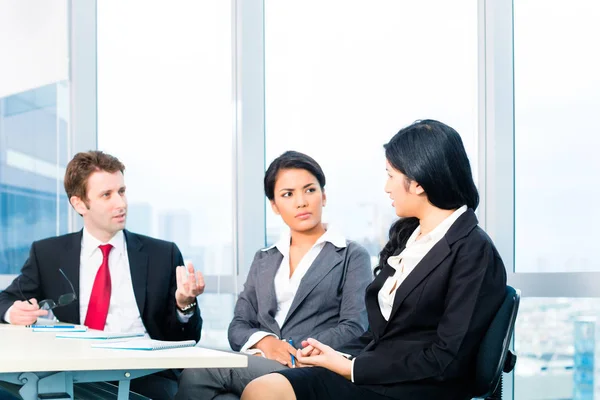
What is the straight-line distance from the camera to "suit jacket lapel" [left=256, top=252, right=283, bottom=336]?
9.75 feet

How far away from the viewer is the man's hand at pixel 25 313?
2973 millimetres

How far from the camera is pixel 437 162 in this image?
7.28 feet

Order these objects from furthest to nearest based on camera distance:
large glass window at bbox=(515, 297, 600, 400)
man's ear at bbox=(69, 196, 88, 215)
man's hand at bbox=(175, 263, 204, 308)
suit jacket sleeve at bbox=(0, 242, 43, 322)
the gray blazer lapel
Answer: large glass window at bbox=(515, 297, 600, 400), man's ear at bbox=(69, 196, 88, 215), suit jacket sleeve at bbox=(0, 242, 43, 322), the gray blazer lapel, man's hand at bbox=(175, 263, 204, 308)

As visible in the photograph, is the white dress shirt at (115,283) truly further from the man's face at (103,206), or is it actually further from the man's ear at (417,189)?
the man's ear at (417,189)

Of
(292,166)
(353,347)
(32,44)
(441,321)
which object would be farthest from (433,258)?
(32,44)

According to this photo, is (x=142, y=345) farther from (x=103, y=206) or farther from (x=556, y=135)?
(x=556, y=135)

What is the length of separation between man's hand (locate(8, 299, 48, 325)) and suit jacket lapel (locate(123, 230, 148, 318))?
42 cm

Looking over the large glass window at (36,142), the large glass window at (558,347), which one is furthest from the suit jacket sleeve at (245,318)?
the large glass window at (36,142)

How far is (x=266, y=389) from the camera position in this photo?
6.61 ft

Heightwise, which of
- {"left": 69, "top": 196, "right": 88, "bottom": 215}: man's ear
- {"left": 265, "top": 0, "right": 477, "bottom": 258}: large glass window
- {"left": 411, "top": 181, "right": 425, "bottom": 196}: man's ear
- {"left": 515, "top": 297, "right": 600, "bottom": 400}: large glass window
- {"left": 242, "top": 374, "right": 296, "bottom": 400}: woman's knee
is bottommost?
{"left": 515, "top": 297, "right": 600, "bottom": 400}: large glass window

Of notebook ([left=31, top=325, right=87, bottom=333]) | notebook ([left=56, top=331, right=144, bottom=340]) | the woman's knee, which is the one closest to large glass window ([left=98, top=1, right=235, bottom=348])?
notebook ([left=31, top=325, right=87, bottom=333])

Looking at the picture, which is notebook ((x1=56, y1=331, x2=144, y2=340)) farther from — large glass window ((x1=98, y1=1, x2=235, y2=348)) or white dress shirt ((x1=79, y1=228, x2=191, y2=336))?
large glass window ((x1=98, y1=1, x2=235, y2=348))

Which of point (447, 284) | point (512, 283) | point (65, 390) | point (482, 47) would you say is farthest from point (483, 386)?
point (482, 47)

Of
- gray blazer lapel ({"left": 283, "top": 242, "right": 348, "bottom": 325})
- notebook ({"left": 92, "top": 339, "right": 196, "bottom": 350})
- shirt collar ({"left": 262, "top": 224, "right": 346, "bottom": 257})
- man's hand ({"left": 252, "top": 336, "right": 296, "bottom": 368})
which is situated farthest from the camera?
shirt collar ({"left": 262, "top": 224, "right": 346, "bottom": 257})
